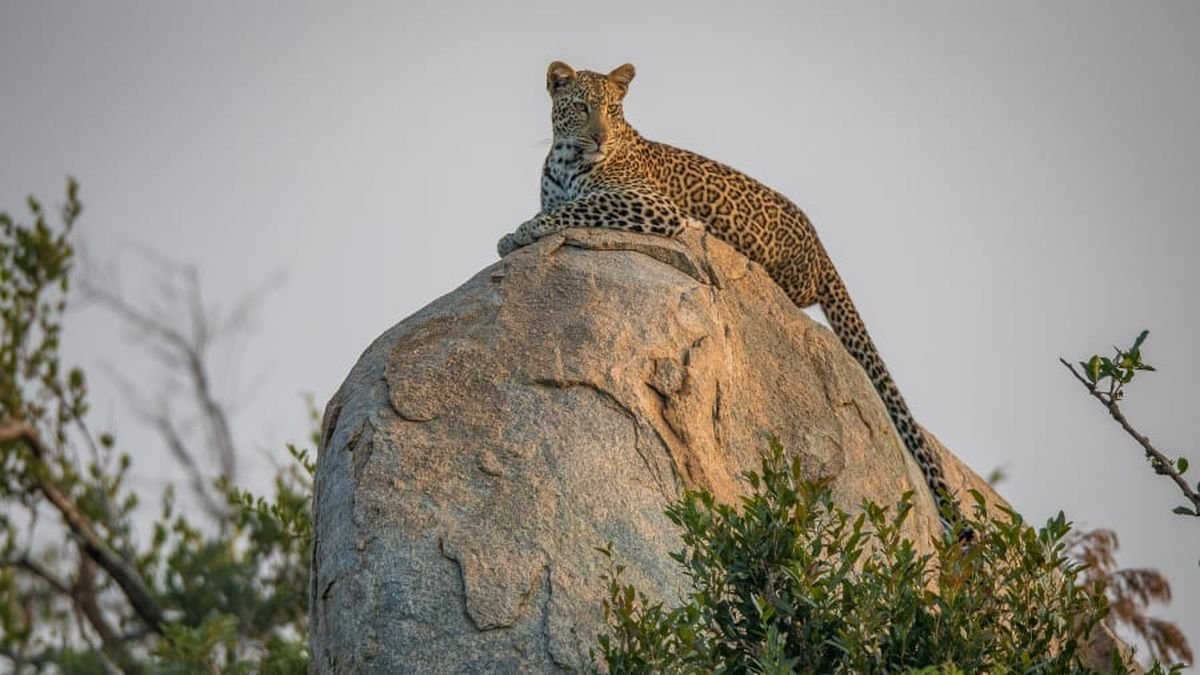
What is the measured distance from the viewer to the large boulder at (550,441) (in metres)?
8.98

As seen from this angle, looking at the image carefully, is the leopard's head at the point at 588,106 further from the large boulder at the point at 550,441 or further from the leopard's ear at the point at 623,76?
the large boulder at the point at 550,441

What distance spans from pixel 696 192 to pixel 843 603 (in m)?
6.06

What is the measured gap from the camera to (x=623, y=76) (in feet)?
45.9

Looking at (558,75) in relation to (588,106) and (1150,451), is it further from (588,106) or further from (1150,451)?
(1150,451)

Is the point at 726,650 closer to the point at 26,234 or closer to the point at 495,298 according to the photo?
the point at 495,298

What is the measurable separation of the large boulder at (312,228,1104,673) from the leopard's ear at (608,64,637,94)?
275cm

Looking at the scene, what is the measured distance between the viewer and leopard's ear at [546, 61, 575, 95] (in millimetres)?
14055

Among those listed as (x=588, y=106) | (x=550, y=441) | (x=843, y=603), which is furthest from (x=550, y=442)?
(x=588, y=106)

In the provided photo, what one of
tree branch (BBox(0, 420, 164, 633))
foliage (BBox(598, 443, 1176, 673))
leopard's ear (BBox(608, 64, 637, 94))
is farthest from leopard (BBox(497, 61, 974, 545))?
tree branch (BBox(0, 420, 164, 633))

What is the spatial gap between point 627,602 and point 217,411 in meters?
12.0

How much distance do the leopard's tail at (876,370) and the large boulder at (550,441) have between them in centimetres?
55

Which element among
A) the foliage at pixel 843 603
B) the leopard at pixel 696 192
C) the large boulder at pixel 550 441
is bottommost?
the foliage at pixel 843 603

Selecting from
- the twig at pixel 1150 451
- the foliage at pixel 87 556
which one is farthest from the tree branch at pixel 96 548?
the twig at pixel 1150 451

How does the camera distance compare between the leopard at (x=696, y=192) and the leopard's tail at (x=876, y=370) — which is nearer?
the leopard's tail at (x=876, y=370)
